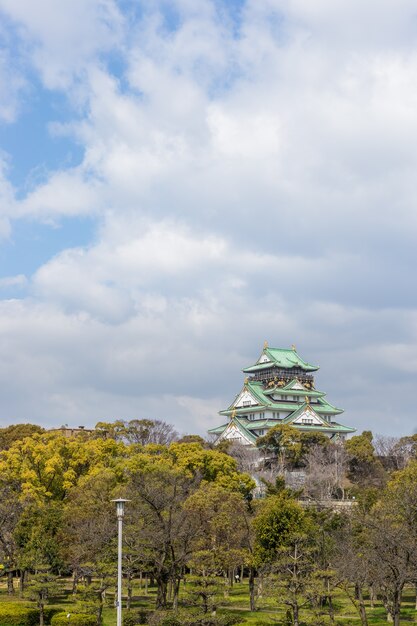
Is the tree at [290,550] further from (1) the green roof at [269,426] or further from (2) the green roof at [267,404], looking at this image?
(2) the green roof at [267,404]

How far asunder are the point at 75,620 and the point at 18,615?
323cm

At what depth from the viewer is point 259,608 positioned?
38562 millimetres

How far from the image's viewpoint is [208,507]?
38531 millimetres

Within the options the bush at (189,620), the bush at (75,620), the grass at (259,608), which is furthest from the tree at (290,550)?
the bush at (75,620)

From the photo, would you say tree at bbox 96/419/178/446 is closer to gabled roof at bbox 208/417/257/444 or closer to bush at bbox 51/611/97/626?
gabled roof at bbox 208/417/257/444

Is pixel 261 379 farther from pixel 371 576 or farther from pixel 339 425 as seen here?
pixel 371 576

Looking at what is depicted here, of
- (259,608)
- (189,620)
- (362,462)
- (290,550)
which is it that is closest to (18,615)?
(189,620)

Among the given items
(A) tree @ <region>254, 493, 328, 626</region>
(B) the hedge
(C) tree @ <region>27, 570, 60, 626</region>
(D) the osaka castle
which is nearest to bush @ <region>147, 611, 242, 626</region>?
(A) tree @ <region>254, 493, 328, 626</region>

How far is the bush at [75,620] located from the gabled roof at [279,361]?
6745cm

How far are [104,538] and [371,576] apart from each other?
489 inches

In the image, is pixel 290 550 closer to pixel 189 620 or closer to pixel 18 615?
pixel 189 620

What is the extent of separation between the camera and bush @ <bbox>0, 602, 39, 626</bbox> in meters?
34.2

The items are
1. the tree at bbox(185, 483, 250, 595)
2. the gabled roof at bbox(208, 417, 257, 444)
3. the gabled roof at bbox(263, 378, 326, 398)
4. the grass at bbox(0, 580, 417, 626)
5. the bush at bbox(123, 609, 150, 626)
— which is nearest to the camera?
the bush at bbox(123, 609, 150, 626)

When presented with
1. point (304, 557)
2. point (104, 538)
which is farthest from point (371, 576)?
point (104, 538)
